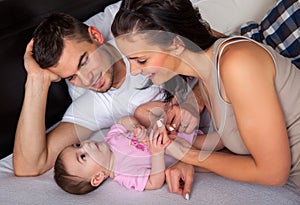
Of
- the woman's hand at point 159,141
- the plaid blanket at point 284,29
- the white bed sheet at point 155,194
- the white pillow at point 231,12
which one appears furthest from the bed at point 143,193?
the white pillow at point 231,12

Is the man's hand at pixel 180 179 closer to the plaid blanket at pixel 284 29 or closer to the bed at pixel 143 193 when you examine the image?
the bed at pixel 143 193

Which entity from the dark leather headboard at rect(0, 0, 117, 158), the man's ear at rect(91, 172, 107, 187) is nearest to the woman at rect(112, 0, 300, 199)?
the man's ear at rect(91, 172, 107, 187)

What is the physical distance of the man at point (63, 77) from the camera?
1.19 meters

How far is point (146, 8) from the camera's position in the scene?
3.12ft

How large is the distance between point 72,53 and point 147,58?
1.10 feet

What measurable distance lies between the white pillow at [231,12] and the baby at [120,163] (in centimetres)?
61

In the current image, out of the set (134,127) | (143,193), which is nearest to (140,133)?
(134,127)

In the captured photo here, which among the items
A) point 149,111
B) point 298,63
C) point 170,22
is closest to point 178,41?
point 170,22

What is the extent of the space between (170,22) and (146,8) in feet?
0.20

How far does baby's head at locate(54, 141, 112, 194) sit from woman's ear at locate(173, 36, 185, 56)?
0.36 metres

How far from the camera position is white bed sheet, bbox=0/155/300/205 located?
3.59 feet

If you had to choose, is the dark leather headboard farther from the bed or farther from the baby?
the baby

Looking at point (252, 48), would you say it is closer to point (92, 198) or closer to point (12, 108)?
point (92, 198)

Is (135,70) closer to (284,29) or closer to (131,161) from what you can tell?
(131,161)
